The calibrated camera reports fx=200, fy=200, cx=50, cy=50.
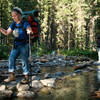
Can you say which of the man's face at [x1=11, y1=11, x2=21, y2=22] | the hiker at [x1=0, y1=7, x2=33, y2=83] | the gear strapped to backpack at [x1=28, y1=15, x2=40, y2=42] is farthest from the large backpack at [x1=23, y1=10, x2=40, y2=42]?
the man's face at [x1=11, y1=11, x2=21, y2=22]

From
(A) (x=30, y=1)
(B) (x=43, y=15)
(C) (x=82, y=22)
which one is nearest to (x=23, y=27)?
(C) (x=82, y=22)

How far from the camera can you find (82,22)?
35.2 meters

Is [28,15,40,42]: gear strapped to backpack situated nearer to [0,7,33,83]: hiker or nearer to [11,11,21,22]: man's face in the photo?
[0,7,33,83]: hiker

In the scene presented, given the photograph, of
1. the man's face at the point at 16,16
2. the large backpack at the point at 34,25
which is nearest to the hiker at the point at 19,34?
the man's face at the point at 16,16

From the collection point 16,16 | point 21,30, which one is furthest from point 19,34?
point 16,16

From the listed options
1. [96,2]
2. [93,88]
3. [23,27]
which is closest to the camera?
[93,88]

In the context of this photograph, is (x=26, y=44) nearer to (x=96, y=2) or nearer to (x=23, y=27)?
(x=23, y=27)

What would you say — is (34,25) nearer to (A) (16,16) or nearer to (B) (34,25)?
(B) (34,25)

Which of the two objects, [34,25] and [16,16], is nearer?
[34,25]

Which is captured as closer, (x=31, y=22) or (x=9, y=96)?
(x=9, y=96)

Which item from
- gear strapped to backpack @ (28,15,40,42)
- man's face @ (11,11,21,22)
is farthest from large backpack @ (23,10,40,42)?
man's face @ (11,11,21,22)

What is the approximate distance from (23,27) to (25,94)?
185cm

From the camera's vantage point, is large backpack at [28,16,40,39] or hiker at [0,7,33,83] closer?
large backpack at [28,16,40,39]

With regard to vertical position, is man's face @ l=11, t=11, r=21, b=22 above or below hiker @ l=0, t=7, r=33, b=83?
above
